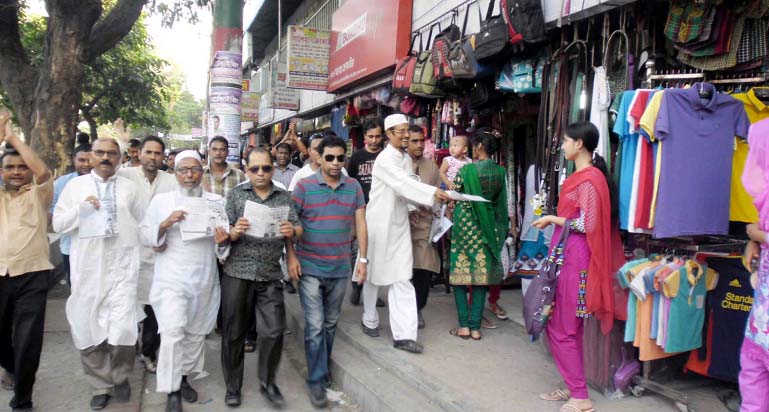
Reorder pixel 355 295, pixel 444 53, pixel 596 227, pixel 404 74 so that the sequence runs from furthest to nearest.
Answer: pixel 404 74 < pixel 355 295 < pixel 444 53 < pixel 596 227

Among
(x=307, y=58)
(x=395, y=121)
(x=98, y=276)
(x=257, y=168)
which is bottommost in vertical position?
(x=98, y=276)

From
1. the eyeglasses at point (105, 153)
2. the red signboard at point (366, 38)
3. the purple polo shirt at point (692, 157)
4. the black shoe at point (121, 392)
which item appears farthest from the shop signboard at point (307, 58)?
the purple polo shirt at point (692, 157)

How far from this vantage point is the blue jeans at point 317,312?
4.00 meters

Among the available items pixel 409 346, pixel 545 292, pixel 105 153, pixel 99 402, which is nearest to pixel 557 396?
pixel 545 292

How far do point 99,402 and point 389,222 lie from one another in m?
2.49

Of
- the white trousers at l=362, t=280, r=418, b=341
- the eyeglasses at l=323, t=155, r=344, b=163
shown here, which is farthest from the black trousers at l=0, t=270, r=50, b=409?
the white trousers at l=362, t=280, r=418, b=341

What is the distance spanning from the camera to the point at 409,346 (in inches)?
174

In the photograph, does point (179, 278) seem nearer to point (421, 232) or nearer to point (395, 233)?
point (395, 233)

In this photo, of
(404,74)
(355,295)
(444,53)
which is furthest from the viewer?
(404,74)

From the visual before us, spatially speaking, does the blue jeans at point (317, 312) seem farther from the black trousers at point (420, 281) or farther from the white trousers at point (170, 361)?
the black trousers at point (420, 281)

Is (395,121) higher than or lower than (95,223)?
higher

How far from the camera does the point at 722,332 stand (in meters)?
3.43

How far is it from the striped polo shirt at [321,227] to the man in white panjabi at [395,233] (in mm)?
481

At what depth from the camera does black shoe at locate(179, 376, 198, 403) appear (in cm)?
404
